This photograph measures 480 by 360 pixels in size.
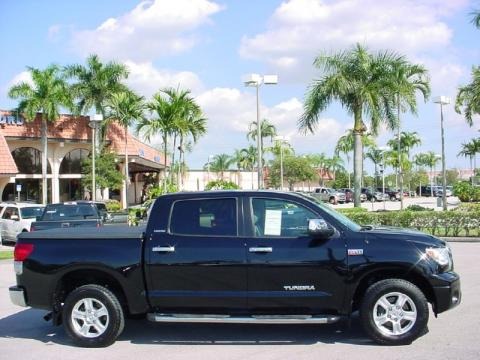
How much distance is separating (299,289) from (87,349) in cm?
256

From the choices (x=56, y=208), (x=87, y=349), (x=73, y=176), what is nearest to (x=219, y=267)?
(x=87, y=349)

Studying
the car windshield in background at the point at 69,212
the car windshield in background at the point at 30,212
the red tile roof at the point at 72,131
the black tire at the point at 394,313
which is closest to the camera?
the black tire at the point at 394,313

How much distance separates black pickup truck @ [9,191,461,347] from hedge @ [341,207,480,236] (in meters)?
13.2

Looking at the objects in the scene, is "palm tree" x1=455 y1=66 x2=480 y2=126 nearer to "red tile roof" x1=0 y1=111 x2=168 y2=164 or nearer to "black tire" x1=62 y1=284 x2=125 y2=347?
"red tile roof" x1=0 y1=111 x2=168 y2=164

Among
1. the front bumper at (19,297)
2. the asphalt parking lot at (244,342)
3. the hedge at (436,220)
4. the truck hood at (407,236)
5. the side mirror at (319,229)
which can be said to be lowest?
the asphalt parking lot at (244,342)

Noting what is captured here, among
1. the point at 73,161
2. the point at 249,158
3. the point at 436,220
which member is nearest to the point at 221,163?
the point at 249,158

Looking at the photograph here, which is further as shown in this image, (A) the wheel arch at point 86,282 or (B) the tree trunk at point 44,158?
(B) the tree trunk at point 44,158

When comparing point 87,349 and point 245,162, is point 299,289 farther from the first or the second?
point 245,162

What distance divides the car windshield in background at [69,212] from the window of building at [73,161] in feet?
84.7

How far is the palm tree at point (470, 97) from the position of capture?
31556mm

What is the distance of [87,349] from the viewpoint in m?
6.88

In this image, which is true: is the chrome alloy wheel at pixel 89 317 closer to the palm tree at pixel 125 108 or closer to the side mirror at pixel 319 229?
→ the side mirror at pixel 319 229

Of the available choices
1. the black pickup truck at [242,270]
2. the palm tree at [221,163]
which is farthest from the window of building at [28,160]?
the palm tree at [221,163]

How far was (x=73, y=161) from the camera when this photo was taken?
44656 millimetres
